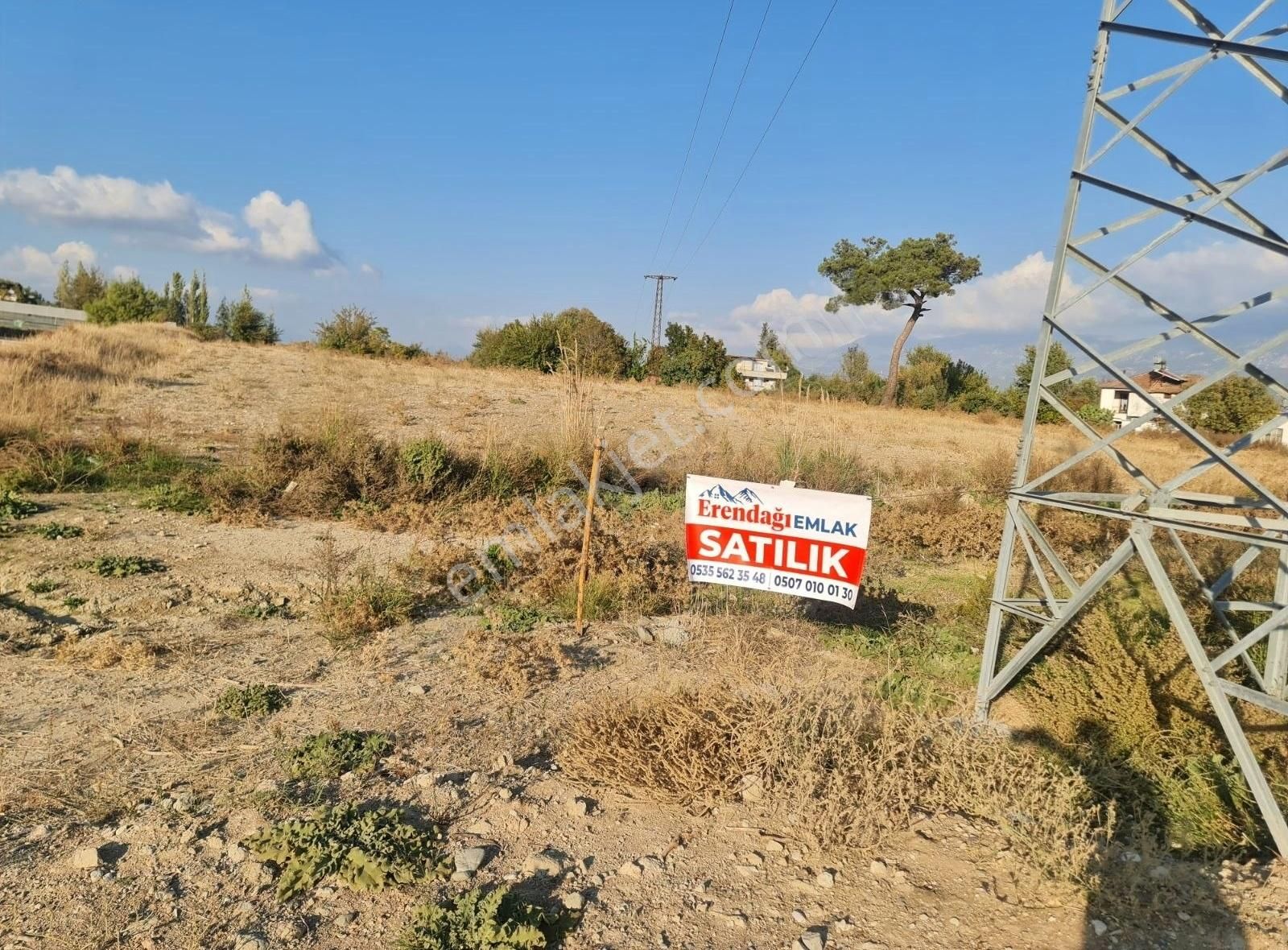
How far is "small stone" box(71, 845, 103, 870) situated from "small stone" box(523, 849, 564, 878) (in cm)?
161

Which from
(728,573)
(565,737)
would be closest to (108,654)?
(565,737)

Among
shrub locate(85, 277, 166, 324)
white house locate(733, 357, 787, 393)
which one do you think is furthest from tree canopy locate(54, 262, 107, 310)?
white house locate(733, 357, 787, 393)

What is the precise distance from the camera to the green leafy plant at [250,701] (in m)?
4.36

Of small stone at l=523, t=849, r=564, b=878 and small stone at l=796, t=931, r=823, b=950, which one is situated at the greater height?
small stone at l=796, t=931, r=823, b=950

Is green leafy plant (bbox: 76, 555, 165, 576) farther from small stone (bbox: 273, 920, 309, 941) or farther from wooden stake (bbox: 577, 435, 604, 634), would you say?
small stone (bbox: 273, 920, 309, 941)

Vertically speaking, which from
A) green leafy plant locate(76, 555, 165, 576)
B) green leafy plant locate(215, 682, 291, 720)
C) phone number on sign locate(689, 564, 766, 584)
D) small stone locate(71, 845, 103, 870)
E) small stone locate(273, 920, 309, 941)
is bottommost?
Result: small stone locate(273, 920, 309, 941)

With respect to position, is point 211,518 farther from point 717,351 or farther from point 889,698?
point 717,351

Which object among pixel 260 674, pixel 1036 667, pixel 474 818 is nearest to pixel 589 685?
pixel 474 818

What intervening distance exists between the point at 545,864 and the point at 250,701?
2247 mm

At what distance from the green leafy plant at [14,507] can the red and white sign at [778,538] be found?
6864 mm

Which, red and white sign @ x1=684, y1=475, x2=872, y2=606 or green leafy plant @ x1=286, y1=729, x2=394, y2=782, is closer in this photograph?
green leafy plant @ x1=286, y1=729, x2=394, y2=782

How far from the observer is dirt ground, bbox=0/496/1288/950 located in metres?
2.83

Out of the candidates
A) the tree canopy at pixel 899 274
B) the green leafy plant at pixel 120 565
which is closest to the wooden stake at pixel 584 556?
the green leafy plant at pixel 120 565

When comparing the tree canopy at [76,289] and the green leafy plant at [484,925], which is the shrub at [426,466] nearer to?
the green leafy plant at [484,925]
